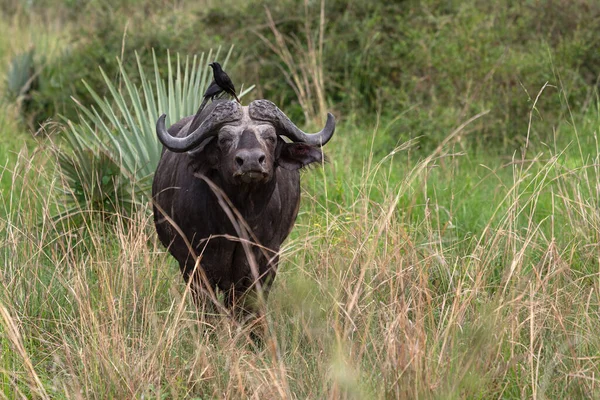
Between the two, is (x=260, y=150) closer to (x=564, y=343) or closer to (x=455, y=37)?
(x=564, y=343)

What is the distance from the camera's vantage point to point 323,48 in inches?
433

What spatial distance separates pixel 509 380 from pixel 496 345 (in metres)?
0.29

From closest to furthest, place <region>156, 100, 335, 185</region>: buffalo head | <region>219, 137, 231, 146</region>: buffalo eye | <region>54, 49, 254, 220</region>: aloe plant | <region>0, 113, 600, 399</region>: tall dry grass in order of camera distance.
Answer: <region>0, 113, 600, 399</region>: tall dry grass, <region>156, 100, 335, 185</region>: buffalo head, <region>219, 137, 231, 146</region>: buffalo eye, <region>54, 49, 254, 220</region>: aloe plant

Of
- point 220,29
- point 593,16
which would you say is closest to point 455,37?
point 593,16

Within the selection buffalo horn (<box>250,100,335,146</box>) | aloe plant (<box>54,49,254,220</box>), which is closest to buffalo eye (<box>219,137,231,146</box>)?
buffalo horn (<box>250,100,335,146</box>)

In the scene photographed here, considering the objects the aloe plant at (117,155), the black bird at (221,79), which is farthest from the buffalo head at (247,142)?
the aloe plant at (117,155)

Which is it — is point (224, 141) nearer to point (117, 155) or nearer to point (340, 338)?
point (340, 338)

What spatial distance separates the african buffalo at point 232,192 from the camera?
5012mm

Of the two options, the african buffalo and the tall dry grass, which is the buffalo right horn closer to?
the african buffalo

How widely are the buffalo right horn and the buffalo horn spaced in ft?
0.31

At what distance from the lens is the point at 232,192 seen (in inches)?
203

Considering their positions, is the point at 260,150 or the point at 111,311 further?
the point at 260,150

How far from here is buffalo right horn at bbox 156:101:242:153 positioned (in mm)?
5023

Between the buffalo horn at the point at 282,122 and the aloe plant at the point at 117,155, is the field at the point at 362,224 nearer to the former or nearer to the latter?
the aloe plant at the point at 117,155
